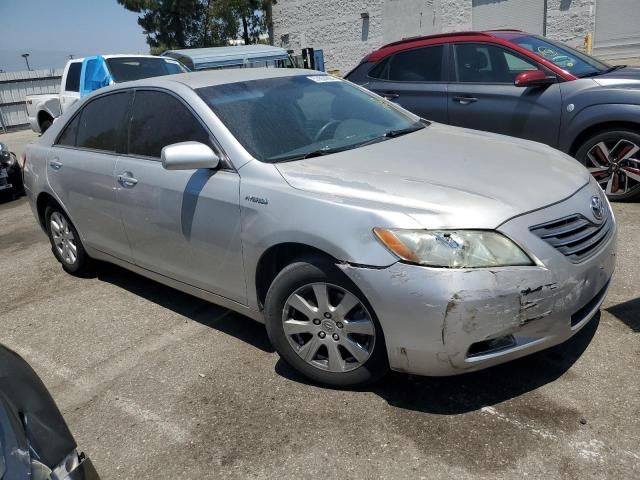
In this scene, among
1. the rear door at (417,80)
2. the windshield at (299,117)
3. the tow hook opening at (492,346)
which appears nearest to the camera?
the tow hook opening at (492,346)

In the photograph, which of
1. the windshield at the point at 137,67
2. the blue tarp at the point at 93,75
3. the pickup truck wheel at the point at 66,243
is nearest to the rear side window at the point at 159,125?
the pickup truck wheel at the point at 66,243

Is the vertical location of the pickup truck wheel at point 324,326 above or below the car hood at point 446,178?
below

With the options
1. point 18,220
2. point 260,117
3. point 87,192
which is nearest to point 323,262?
point 260,117

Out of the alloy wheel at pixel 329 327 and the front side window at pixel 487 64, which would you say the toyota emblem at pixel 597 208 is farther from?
the front side window at pixel 487 64

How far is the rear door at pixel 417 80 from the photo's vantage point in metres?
6.59

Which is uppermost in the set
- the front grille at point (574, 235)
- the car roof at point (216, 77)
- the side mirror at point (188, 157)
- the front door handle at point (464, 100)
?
the car roof at point (216, 77)

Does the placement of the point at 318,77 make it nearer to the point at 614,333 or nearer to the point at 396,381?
the point at 396,381

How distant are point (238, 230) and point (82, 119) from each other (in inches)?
87.9

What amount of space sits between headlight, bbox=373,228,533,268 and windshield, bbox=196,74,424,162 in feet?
3.44

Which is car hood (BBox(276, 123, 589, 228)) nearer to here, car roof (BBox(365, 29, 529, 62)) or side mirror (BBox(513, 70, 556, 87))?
side mirror (BBox(513, 70, 556, 87))

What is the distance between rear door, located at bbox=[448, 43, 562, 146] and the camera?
5812 millimetres

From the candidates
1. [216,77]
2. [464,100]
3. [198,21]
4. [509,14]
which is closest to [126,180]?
[216,77]

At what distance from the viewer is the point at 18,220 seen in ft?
25.9

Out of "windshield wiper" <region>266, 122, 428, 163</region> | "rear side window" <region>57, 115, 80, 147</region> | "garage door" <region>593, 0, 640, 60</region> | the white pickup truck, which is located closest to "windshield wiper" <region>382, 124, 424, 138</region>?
"windshield wiper" <region>266, 122, 428, 163</region>
